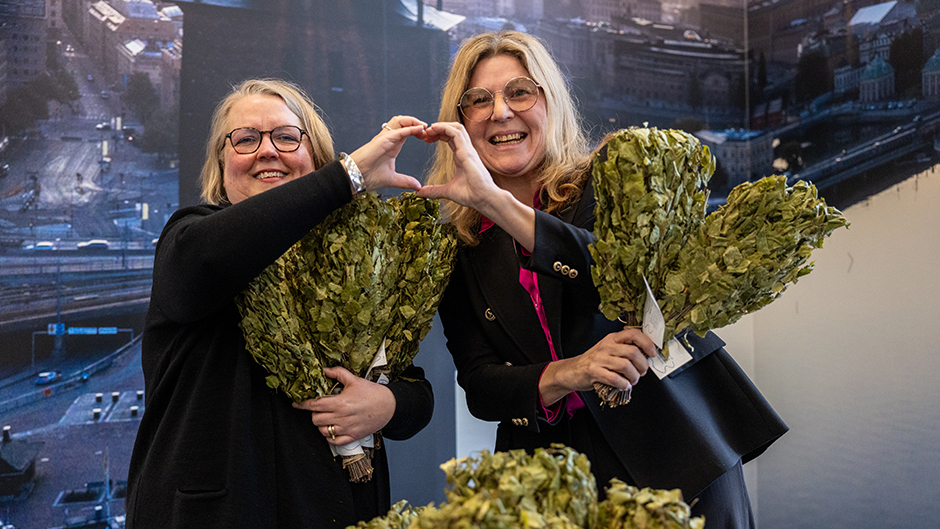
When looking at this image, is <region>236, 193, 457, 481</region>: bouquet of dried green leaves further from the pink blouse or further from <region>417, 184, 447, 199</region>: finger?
the pink blouse

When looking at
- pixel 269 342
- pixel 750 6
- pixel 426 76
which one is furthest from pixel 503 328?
→ pixel 750 6

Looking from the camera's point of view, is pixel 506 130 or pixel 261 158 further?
pixel 506 130

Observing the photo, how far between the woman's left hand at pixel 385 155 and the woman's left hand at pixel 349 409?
41 centimetres

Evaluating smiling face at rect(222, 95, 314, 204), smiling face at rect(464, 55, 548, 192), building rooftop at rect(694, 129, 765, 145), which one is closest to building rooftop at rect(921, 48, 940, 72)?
building rooftop at rect(694, 129, 765, 145)

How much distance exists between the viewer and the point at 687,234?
1243 mm

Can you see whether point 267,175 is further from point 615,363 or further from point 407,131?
point 615,363

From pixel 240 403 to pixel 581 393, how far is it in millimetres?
724

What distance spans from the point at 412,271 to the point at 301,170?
0.41 m

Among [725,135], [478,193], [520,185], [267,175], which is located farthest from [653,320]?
[725,135]

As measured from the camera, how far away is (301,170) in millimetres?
1608

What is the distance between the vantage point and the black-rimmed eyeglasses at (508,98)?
1.70m

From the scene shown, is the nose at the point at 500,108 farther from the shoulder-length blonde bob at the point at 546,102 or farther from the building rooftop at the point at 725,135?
the building rooftop at the point at 725,135

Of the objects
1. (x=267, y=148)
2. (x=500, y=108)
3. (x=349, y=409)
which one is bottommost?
(x=349, y=409)

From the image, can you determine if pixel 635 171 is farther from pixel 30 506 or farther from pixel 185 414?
pixel 30 506
